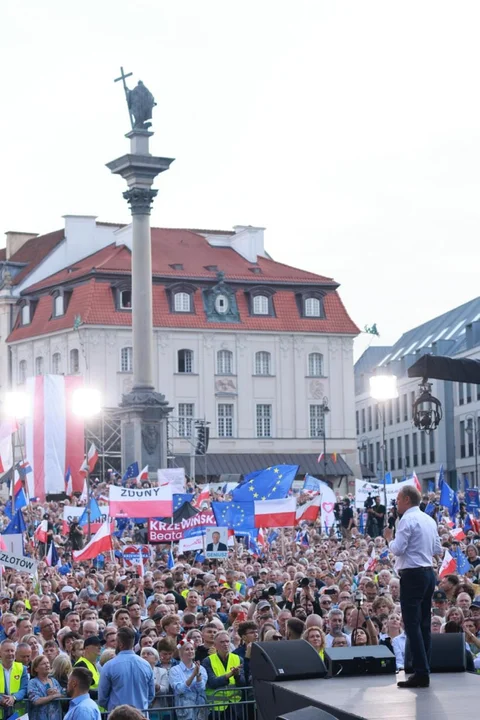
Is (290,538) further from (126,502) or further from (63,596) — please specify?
(63,596)

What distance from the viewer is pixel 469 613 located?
54.4ft

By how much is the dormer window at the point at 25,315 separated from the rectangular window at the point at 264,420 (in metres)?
14.5

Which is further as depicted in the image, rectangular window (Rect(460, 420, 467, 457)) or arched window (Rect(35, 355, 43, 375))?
rectangular window (Rect(460, 420, 467, 457))

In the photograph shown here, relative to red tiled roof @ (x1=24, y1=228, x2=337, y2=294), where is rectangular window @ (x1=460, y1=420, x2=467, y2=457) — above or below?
below

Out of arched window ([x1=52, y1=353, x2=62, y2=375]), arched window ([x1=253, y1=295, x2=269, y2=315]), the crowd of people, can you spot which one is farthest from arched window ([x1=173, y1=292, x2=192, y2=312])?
the crowd of people

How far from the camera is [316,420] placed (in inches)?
3824

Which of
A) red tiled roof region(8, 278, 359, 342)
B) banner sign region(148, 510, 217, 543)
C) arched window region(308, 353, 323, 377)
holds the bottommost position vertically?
banner sign region(148, 510, 217, 543)

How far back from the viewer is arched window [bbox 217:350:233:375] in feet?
314

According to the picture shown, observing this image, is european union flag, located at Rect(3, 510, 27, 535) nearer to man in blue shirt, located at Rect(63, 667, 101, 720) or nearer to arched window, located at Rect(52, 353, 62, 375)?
man in blue shirt, located at Rect(63, 667, 101, 720)

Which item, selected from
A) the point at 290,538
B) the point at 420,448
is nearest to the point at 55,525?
the point at 290,538

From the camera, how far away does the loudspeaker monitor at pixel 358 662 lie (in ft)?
40.0

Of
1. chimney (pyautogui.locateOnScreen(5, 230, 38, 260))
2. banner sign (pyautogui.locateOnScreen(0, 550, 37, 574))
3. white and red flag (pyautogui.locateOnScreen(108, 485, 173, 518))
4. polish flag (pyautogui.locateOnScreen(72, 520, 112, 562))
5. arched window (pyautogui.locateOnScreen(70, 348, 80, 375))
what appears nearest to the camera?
banner sign (pyautogui.locateOnScreen(0, 550, 37, 574))

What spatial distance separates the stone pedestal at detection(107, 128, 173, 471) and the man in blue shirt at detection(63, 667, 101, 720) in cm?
5156

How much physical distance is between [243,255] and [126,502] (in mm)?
68932
